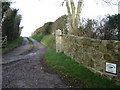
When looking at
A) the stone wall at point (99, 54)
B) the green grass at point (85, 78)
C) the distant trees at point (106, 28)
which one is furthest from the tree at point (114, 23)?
the green grass at point (85, 78)

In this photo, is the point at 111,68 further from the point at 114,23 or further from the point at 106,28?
the point at 114,23

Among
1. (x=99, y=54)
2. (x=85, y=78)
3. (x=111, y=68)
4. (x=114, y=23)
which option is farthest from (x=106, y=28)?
(x=85, y=78)

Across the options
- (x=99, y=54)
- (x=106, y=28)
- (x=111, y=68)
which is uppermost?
(x=106, y=28)

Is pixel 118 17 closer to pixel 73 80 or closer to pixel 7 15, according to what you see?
pixel 73 80

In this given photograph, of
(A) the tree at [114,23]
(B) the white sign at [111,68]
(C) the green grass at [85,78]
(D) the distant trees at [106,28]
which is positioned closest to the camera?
(C) the green grass at [85,78]

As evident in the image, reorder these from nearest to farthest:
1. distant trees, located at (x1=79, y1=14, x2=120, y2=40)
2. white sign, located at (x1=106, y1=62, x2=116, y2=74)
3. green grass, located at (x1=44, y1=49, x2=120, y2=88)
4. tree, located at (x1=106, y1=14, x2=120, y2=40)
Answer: green grass, located at (x1=44, y1=49, x2=120, y2=88) < white sign, located at (x1=106, y1=62, x2=116, y2=74) < distant trees, located at (x1=79, y1=14, x2=120, y2=40) < tree, located at (x1=106, y1=14, x2=120, y2=40)

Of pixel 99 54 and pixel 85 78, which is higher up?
pixel 99 54

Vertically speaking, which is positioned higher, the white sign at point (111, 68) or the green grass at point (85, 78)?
the white sign at point (111, 68)

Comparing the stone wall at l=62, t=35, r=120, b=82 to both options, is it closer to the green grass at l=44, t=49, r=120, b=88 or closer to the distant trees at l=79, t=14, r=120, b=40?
the green grass at l=44, t=49, r=120, b=88

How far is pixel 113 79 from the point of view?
201 inches

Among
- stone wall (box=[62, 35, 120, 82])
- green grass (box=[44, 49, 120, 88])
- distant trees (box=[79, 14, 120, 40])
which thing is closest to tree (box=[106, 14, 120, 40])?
distant trees (box=[79, 14, 120, 40])

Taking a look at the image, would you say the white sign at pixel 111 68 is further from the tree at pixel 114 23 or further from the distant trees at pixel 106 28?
the tree at pixel 114 23

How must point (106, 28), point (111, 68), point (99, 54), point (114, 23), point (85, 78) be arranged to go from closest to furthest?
point (111, 68) < point (85, 78) < point (99, 54) < point (106, 28) < point (114, 23)

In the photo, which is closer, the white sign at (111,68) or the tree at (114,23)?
the white sign at (111,68)
